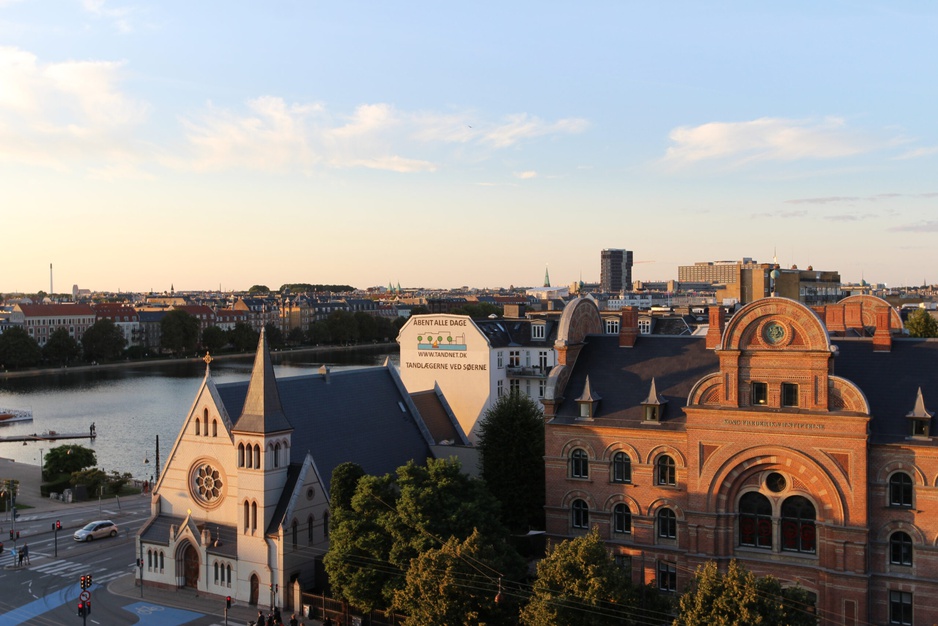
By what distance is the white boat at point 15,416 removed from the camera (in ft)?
375

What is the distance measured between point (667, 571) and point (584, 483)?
5.73 meters

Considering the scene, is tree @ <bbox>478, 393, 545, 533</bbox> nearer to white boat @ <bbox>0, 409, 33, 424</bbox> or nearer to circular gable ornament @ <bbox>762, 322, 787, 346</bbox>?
circular gable ornament @ <bbox>762, 322, 787, 346</bbox>

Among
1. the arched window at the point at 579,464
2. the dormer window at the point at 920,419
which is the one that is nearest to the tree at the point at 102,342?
the arched window at the point at 579,464

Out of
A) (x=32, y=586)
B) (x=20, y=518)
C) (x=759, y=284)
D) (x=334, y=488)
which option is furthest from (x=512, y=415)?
(x=759, y=284)

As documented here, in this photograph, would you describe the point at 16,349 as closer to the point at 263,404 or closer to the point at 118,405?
the point at 118,405

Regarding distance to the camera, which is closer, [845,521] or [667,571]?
[845,521]

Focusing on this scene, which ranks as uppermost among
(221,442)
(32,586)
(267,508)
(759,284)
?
(759,284)

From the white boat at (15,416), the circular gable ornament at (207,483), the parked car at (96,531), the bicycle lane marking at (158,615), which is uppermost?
the circular gable ornament at (207,483)

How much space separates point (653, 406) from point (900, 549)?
1216 cm

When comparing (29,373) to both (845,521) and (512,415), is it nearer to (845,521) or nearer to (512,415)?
(512,415)

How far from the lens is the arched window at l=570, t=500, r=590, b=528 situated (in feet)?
146

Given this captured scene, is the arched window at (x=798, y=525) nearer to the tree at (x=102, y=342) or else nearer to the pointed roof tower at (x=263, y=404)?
the pointed roof tower at (x=263, y=404)

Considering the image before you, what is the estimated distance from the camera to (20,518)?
204 ft

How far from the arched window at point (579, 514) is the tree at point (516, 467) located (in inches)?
214
